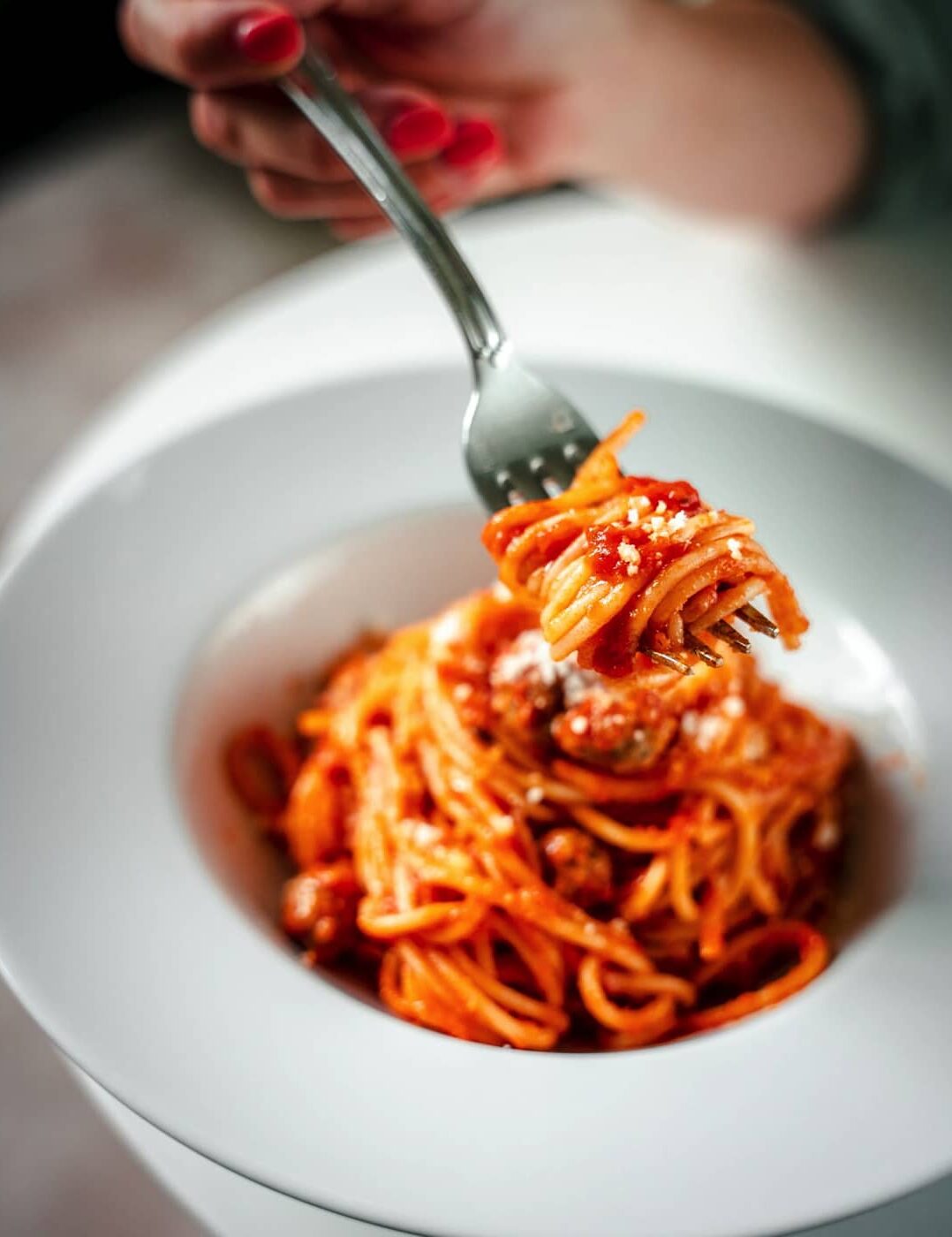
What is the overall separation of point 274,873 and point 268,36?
1.48 m

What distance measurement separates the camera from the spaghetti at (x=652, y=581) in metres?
1.77

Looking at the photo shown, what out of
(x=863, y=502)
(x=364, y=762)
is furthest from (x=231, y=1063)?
(x=863, y=502)

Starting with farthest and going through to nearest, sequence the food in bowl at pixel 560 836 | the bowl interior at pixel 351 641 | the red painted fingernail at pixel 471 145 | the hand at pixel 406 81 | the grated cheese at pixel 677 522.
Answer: the red painted fingernail at pixel 471 145 < the hand at pixel 406 81 < the bowl interior at pixel 351 641 < the food in bowl at pixel 560 836 < the grated cheese at pixel 677 522

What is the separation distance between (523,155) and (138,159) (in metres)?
3.18

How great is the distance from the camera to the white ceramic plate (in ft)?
5.48

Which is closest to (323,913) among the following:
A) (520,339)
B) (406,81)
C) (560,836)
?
(560,836)

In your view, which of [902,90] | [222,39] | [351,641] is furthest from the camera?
[902,90]

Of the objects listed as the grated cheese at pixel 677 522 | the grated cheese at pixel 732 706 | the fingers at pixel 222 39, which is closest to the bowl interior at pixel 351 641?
the grated cheese at pixel 732 706

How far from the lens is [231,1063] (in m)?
1.79

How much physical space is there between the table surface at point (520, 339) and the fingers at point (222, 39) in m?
0.72

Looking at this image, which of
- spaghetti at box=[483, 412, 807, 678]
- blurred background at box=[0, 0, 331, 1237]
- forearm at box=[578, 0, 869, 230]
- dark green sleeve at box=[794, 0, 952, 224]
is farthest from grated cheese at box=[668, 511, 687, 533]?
blurred background at box=[0, 0, 331, 1237]

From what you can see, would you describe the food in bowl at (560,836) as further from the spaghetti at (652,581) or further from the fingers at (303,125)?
the fingers at (303,125)

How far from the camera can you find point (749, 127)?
3.65 meters

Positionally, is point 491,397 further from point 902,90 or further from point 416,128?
point 902,90
